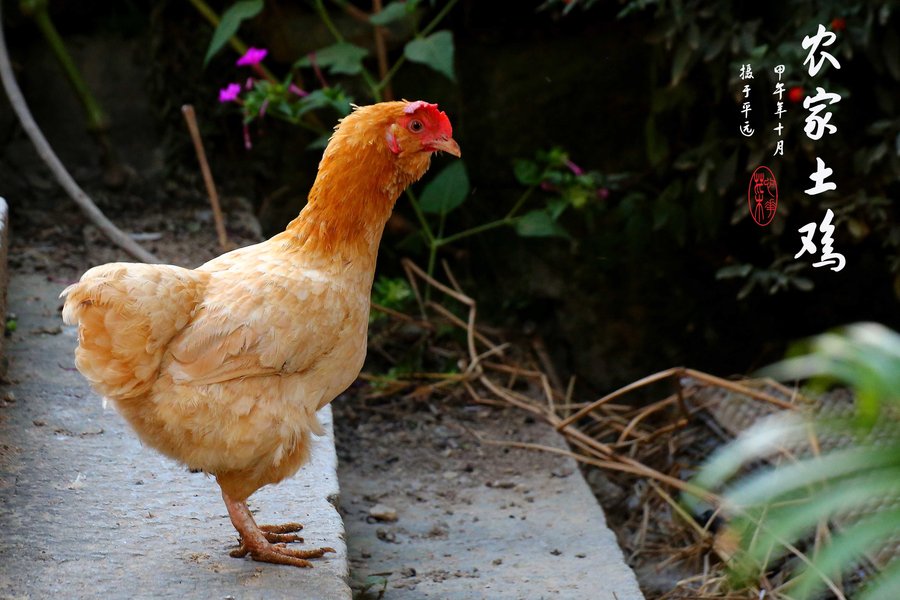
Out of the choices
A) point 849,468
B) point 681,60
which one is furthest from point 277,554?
point 681,60

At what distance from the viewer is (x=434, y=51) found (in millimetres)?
4426

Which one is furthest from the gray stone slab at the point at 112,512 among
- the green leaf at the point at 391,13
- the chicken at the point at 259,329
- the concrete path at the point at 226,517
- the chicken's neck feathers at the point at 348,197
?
the green leaf at the point at 391,13

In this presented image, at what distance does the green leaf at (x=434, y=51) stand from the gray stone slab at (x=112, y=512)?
1682 millimetres

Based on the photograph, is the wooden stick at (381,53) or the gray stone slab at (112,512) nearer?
the gray stone slab at (112,512)

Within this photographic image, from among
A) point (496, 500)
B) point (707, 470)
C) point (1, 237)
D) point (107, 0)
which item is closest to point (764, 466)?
point (496, 500)

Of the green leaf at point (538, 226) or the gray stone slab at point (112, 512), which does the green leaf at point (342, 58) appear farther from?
the gray stone slab at point (112, 512)

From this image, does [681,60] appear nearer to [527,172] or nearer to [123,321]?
[527,172]

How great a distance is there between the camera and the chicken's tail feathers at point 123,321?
2.28m

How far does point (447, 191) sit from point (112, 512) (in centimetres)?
242

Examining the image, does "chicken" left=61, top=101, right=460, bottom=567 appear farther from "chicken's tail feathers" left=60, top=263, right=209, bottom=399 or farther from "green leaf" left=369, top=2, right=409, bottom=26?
"green leaf" left=369, top=2, right=409, bottom=26

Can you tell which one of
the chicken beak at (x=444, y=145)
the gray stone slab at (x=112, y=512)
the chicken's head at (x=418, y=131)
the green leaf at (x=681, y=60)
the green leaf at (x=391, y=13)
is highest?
the green leaf at (x=391, y=13)

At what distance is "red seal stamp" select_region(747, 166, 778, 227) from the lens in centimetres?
428

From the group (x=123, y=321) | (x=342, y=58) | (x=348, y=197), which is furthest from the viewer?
(x=342, y=58)

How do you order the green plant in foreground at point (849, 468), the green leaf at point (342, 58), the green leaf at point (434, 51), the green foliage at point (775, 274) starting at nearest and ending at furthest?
the green plant in foreground at point (849, 468) → the green foliage at point (775, 274) → the green leaf at point (434, 51) → the green leaf at point (342, 58)
